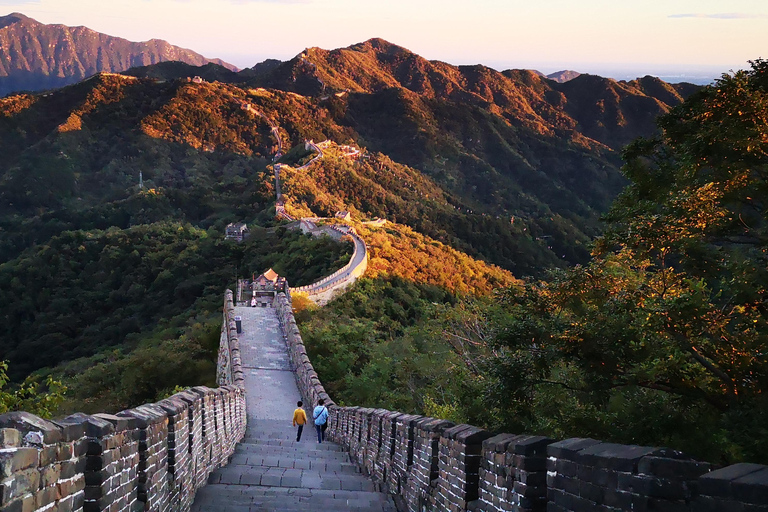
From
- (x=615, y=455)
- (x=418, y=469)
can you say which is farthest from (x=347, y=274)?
(x=615, y=455)

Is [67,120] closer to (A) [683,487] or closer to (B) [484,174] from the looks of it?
(B) [484,174]

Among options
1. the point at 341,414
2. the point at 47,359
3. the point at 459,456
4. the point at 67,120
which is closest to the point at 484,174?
the point at 67,120

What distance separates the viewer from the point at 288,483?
976 centimetres

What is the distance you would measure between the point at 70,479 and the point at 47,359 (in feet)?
162

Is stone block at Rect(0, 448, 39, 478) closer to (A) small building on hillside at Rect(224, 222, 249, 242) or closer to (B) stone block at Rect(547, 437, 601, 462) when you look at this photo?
(B) stone block at Rect(547, 437, 601, 462)

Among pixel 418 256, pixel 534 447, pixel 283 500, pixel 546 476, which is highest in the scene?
pixel 418 256

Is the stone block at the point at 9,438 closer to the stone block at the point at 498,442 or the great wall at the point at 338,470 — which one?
the great wall at the point at 338,470

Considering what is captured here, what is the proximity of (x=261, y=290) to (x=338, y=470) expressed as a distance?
73.4 feet

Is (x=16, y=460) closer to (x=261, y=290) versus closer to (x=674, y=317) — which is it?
(x=674, y=317)

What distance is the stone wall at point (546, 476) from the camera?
3146mm

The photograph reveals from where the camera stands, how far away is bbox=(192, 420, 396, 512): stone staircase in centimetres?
815

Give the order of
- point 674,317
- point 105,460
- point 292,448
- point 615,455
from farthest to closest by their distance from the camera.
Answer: point 292,448, point 674,317, point 105,460, point 615,455

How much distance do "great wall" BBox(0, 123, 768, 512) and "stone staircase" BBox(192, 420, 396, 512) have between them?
2cm

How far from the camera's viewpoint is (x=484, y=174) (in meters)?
133
